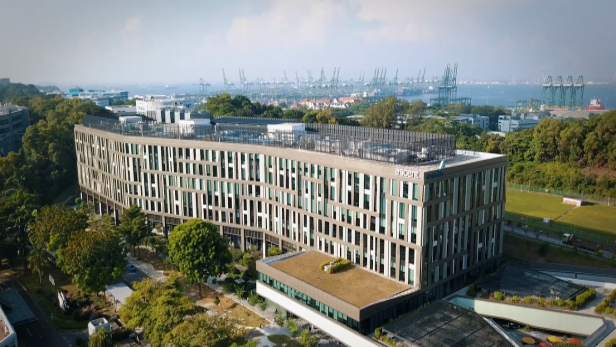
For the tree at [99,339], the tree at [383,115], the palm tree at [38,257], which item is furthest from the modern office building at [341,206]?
the tree at [383,115]

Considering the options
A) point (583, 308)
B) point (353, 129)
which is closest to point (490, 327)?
point (583, 308)

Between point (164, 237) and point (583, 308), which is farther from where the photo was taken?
point (164, 237)

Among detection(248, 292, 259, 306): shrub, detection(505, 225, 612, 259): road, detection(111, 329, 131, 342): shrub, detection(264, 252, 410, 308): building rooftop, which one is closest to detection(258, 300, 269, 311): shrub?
detection(248, 292, 259, 306): shrub

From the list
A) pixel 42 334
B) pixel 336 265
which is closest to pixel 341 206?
pixel 336 265

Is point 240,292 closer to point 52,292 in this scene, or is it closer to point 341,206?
point 341,206

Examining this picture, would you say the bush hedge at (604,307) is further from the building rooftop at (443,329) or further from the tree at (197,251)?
the tree at (197,251)

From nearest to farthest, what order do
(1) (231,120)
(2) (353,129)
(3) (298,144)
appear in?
(3) (298,144) → (2) (353,129) → (1) (231,120)

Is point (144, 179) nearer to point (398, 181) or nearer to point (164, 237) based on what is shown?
point (164, 237)
